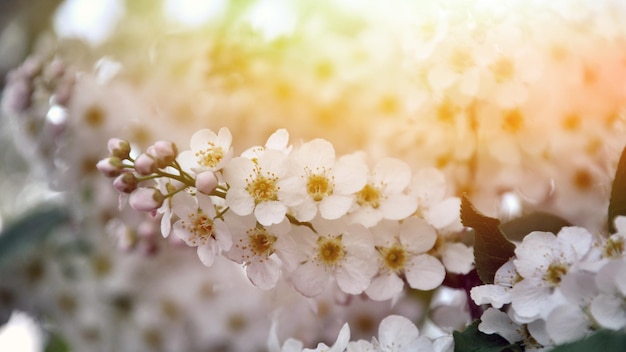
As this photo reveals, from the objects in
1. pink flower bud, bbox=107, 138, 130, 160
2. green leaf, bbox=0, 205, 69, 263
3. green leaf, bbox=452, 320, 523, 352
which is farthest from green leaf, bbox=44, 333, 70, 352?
green leaf, bbox=452, 320, 523, 352

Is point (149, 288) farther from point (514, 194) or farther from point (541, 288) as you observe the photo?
point (541, 288)

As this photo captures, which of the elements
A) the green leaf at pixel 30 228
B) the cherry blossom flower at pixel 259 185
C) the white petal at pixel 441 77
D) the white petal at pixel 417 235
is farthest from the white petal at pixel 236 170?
→ the green leaf at pixel 30 228

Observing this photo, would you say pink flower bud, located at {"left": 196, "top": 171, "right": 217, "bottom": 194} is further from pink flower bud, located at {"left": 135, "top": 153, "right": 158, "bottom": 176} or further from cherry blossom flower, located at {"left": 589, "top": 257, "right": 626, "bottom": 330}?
cherry blossom flower, located at {"left": 589, "top": 257, "right": 626, "bottom": 330}

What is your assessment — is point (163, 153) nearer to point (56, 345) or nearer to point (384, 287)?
point (384, 287)

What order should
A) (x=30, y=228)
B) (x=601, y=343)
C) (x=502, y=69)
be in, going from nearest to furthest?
(x=601, y=343)
(x=502, y=69)
(x=30, y=228)

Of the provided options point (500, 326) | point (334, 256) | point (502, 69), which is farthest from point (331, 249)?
point (502, 69)
